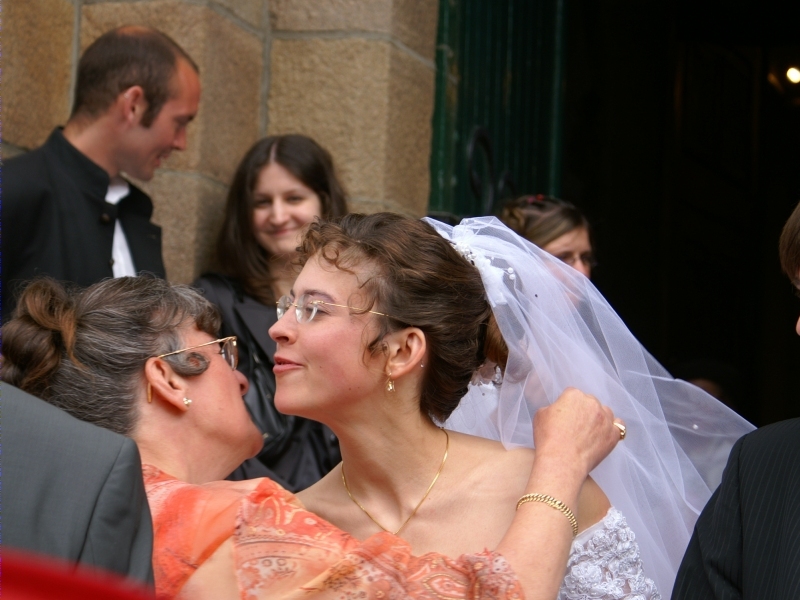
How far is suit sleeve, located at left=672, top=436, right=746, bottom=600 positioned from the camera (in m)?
2.01

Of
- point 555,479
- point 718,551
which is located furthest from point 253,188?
point 718,551

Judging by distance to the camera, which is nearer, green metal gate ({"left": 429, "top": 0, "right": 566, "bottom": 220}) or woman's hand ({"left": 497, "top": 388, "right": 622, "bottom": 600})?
woman's hand ({"left": 497, "top": 388, "right": 622, "bottom": 600})

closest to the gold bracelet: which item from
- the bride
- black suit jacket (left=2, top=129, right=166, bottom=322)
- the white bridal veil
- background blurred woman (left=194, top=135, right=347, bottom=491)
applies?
the bride

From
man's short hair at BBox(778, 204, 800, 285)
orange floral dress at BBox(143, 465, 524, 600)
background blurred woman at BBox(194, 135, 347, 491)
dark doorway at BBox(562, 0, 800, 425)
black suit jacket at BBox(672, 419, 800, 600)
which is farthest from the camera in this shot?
dark doorway at BBox(562, 0, 800, 425)

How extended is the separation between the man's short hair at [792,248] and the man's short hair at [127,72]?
2.14 m

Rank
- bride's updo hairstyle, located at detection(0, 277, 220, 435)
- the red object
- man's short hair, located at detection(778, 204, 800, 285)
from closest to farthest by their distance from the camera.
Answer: the red object
man's short hair, located at detection(778, 204, 800, 285)
bride's updo hairstyle, located at detection(0, 277, 220, 435)

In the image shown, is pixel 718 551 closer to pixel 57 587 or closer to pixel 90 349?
pixel 90 349

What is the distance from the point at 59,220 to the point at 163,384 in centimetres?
120

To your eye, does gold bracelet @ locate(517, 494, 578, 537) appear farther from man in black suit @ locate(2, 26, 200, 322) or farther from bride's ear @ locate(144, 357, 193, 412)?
man in black suit @ locate(2, 26, 200, 322)

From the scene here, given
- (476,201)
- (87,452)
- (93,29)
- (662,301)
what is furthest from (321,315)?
(662,301)

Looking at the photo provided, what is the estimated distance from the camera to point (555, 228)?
3.90 m

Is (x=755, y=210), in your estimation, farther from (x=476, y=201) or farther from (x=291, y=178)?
(x=291, y=178)

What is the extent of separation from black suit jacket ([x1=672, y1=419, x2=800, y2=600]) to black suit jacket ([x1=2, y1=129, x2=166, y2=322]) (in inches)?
78.7

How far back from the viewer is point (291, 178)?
3.81 meters
